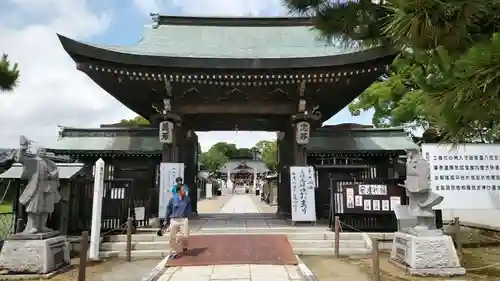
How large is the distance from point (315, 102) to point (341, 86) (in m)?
0.99

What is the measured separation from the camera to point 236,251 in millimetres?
8344

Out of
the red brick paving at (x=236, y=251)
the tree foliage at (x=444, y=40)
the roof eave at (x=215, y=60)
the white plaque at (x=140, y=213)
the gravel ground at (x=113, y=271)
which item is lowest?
the gravel ground at (x=113, y=271)

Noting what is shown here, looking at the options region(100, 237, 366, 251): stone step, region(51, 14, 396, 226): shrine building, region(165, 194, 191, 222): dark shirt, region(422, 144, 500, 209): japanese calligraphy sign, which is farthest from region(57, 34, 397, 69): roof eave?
region(100, 237, 366, 251): stone step

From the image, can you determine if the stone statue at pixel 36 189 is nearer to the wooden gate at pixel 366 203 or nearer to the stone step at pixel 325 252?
the stone step at pixel 325 252

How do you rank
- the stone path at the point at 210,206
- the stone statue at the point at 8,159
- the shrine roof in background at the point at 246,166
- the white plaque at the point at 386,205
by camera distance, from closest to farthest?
1. the stone statue at the point at 8,159
2. the white plaque at the point at 386,205
3. the stone path at the point at 210,206
4. the shrine roof in background at the point at 246,166

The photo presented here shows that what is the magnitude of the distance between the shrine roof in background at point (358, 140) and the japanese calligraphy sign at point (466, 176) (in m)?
3.69

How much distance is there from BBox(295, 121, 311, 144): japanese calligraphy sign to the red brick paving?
3.20m

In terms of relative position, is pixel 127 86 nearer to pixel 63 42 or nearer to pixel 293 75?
pixel 63 42

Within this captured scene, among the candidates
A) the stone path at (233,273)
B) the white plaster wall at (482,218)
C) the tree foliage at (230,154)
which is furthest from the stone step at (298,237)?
the tree foliage at (230,154)

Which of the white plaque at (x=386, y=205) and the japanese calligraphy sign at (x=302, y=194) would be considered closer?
the white plaque at (x=386, y=205)

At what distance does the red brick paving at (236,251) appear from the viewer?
757 centimetres

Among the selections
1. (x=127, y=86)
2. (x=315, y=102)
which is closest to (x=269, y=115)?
(x=315, y=102)

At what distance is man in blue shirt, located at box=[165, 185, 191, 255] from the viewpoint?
7938 millimetres

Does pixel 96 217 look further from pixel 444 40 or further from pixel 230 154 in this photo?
pixel 230 154
